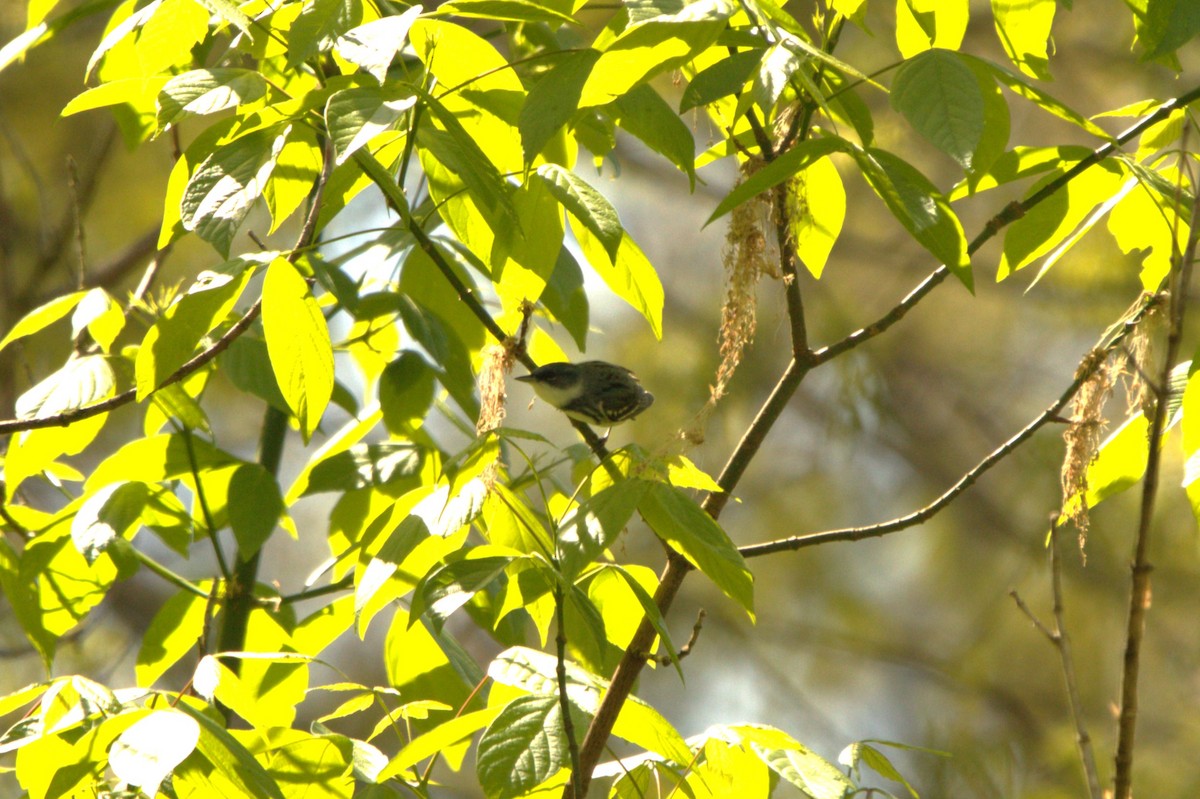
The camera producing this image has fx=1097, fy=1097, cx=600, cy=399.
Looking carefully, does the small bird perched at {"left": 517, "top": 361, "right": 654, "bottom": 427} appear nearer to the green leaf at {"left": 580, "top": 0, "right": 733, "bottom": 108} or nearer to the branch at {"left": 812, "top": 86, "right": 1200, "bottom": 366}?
the branch at {"left": 812, "top": 86, "right": 1200, "bottom": 366}

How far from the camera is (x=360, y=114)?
994mm

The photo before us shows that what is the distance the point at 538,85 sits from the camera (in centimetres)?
108

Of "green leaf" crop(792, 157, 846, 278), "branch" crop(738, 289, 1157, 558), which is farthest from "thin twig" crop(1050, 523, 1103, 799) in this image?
"green leaf" crop(792, 157, 846, 278)

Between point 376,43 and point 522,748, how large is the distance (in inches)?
27.8

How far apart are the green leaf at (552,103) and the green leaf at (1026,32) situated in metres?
0.53

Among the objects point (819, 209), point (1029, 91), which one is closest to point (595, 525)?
point (819, 209)

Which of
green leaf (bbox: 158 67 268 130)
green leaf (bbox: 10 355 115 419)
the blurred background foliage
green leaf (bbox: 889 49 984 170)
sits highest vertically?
the blurred background foliage

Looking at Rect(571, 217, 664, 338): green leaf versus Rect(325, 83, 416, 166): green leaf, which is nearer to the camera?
Rect(325, 83, 416, 166): green leaf

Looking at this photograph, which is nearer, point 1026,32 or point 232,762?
point 232,762

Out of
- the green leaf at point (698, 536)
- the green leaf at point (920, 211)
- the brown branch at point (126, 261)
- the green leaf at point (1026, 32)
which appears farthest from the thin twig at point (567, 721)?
the brown branch at point (126, 261)

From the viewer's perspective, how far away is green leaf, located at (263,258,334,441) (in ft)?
3.92

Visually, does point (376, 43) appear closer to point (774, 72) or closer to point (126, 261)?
point (774, 72)

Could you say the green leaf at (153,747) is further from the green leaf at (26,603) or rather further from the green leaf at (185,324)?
the green leaf at (26,603)

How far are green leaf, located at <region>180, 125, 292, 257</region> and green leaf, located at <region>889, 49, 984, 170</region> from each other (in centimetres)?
63
